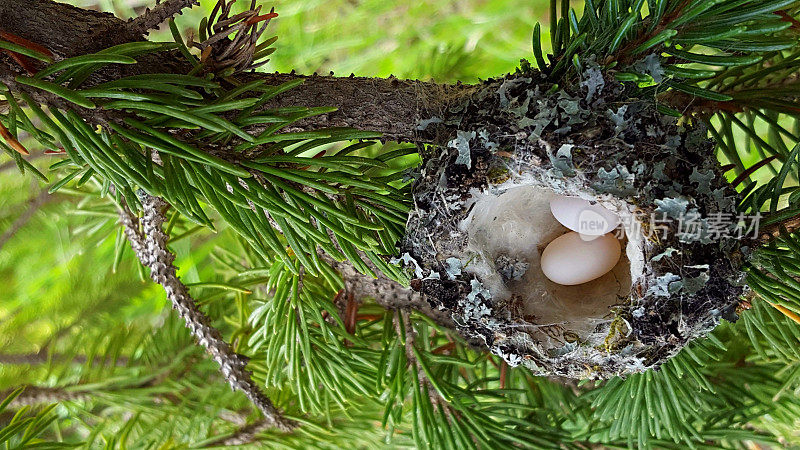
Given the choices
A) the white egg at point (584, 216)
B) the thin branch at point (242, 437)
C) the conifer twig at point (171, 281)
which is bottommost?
the thin branch at point (242, 437)

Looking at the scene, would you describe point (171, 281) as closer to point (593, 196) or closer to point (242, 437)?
point (242, 437)

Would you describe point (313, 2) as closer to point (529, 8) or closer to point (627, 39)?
point (529, 8)

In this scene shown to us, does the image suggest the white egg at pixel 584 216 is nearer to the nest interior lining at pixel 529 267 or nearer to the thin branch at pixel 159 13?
the nest interior lining at pixel 529 267

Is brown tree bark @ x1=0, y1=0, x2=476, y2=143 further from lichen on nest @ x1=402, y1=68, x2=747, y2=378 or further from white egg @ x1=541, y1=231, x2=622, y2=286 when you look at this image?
white egg @ x1=541, y1=231, x2=622, y2=286

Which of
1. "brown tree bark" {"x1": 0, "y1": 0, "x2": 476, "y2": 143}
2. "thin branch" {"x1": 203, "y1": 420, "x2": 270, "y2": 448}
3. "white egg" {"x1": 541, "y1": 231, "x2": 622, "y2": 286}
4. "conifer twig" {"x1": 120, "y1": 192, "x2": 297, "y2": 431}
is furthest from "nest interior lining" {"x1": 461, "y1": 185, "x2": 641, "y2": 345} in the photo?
"thin branch" {"x1": 203, "y1": 420, "x2": 270, "y2": 448}

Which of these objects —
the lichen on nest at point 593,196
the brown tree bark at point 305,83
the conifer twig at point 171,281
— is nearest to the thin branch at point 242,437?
the conifer twig at point 171,281
